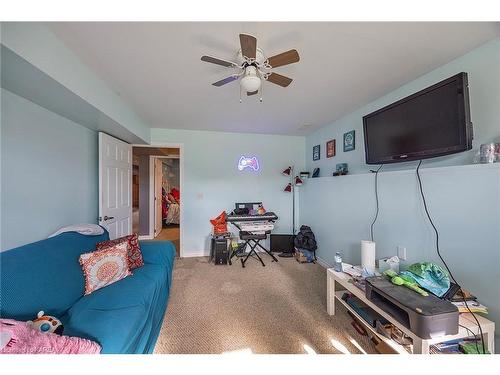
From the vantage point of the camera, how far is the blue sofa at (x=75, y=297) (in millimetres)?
1058

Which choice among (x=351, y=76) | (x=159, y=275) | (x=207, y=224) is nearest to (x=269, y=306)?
(x=159, y=275)

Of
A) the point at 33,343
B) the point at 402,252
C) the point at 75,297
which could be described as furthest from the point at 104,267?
the point at 402,252

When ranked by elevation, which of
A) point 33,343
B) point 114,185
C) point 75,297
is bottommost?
point 75,297

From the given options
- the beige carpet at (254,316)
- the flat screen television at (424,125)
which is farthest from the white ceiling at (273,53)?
the beige carpet at (254,316)

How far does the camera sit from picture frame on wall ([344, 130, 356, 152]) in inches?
104

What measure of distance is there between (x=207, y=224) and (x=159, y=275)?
1844 mm

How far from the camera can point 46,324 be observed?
104 centimetres

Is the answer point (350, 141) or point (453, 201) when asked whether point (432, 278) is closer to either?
point (453, 201)

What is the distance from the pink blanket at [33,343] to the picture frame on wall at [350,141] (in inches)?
123

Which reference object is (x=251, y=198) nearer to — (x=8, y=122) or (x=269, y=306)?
(x=269, y=306)

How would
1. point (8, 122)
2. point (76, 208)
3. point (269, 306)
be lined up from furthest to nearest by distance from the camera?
point (76, 208)
point (269, 306)
point (8, 122)

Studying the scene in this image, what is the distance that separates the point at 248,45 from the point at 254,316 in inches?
88.1

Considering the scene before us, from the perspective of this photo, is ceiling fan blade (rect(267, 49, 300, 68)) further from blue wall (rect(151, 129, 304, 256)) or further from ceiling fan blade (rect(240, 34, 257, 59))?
blue wall (rect(151, 129, 304, 256))
